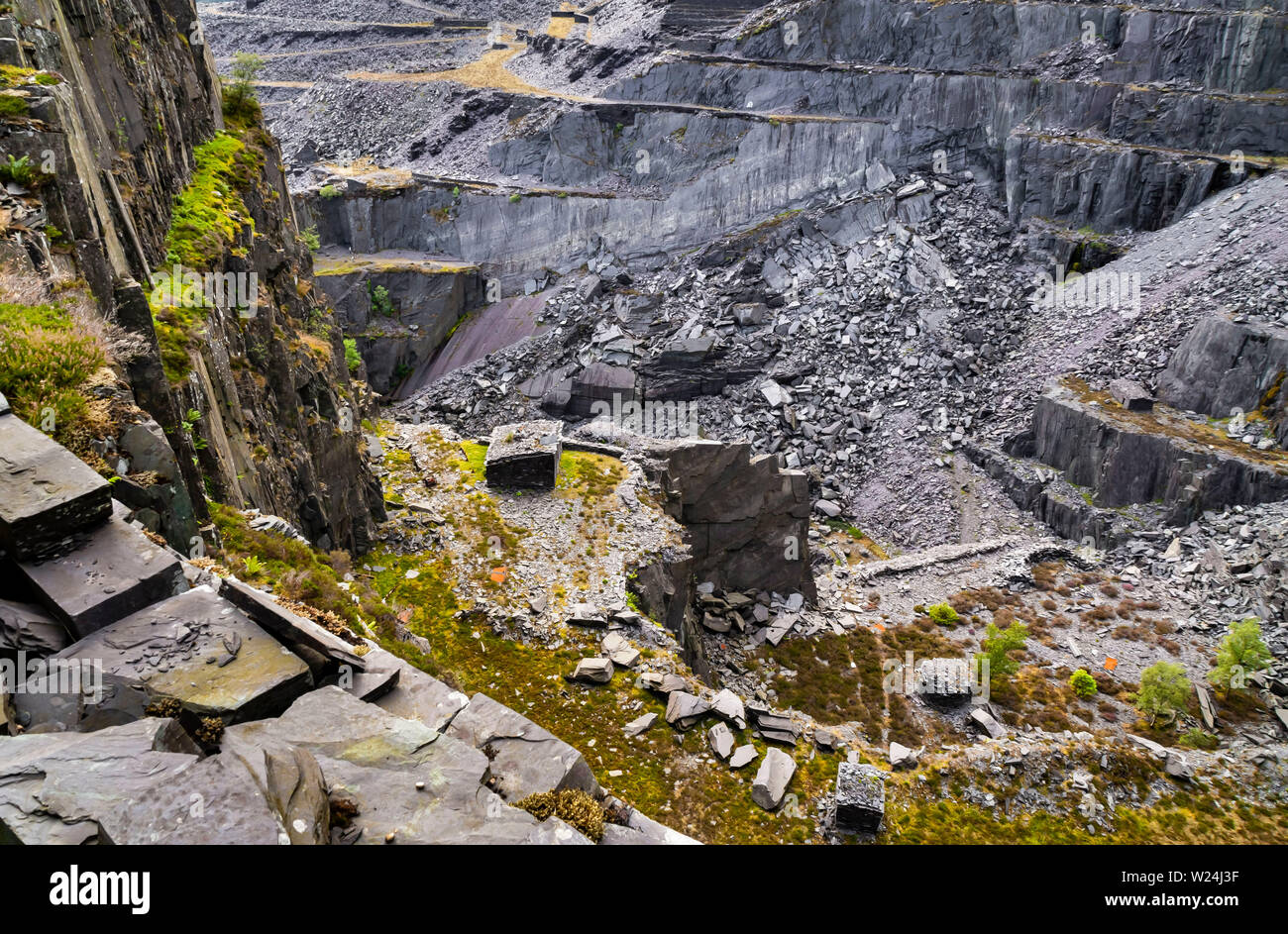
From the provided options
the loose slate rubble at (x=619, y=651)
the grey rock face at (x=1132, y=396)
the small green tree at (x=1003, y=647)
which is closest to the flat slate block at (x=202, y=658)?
the loose slate rubble at (x=619, y=651)

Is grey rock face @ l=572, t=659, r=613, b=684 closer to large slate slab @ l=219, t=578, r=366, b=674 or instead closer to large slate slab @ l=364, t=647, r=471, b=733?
large slate slab @ l=364, t=647, r=471, b=733

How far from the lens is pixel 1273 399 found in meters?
26.4

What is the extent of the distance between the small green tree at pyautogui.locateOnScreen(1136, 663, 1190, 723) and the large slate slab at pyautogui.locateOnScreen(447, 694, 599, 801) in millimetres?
18701

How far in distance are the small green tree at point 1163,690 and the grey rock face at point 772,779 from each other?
12062 mm

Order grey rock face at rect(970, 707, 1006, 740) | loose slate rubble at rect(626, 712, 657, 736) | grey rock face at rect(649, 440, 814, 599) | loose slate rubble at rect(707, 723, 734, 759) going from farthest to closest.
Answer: grey rock face at rect(649, 440, 814, 599) → grey rock face at rect(970, 707, 1006, 740) → loose slate rubble at rect(626, 712, 657, 736) → loose slate rubble at rect(707, 723, 734, 759)

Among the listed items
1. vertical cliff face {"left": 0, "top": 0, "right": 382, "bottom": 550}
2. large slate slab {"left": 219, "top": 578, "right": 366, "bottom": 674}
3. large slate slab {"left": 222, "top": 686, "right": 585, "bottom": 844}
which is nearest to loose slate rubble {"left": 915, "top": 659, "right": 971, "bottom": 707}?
vertical cliff face {"left": 0, "top": 0, "right": 382, "bottom": 550}

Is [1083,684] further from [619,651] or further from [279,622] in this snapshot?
[279,622]

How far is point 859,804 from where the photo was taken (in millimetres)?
13023

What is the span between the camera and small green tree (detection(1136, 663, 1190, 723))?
1947cm

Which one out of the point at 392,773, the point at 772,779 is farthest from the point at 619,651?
the point at 392,773

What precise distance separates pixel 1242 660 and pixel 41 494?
1057 inches
